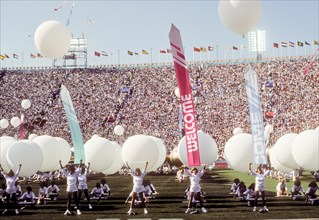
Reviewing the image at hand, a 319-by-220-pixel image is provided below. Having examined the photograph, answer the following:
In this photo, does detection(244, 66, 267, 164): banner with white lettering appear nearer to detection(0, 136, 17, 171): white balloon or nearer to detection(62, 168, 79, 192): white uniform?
detection(62, 168, 79, 192): white uniform

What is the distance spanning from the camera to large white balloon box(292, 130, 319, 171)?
49.5ft

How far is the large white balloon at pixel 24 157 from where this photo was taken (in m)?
16.9

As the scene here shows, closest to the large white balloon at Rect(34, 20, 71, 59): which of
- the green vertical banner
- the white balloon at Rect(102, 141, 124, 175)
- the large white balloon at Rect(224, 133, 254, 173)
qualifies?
the green vertical banner

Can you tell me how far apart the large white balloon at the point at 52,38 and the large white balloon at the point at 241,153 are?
7673 millimetres

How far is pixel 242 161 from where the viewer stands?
54.2ft

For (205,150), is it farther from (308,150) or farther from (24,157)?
(24,157)

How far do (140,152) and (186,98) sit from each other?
15.3 feet

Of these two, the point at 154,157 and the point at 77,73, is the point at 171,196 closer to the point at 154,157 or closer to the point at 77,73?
the point at 154,157

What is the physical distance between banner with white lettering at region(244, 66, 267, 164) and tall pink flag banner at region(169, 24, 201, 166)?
2.84 meters

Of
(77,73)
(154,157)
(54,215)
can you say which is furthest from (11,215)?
(77,73)

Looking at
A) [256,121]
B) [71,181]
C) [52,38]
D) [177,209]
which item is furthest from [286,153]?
[52,38]

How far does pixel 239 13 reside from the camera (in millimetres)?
11656

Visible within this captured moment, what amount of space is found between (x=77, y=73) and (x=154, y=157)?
50.4m

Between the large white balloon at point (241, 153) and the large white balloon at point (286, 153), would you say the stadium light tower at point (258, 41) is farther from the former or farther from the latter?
the large white balloon at point (241, 153)
